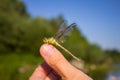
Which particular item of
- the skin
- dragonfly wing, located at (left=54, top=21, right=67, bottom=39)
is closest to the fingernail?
the skin

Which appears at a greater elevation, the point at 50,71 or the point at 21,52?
the point at 21,52

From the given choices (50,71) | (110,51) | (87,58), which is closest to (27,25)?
(87,58)

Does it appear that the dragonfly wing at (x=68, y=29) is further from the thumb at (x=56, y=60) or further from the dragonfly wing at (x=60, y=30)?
the thumb at (x=56, y=60)

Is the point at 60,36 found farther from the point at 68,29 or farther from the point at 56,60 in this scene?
the point at 56,60

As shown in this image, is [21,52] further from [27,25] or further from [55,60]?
[55,60]

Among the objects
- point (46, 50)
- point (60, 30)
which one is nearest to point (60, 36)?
point (60, 30)

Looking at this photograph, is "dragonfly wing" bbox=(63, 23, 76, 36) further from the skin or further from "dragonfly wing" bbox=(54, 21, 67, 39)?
the skin

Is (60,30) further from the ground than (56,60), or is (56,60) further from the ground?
(60,30)

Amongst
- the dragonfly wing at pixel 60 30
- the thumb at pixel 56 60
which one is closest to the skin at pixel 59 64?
the thumb at pixel 56 60

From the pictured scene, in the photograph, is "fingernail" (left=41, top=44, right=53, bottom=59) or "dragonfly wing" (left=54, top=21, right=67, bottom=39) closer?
"fingernail" (left=41, top=44, right=53, bottom=59)
